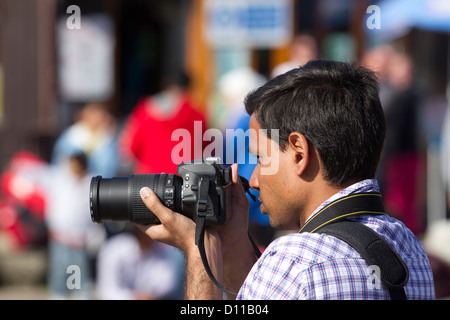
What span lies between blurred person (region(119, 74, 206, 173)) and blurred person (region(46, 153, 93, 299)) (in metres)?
0.49

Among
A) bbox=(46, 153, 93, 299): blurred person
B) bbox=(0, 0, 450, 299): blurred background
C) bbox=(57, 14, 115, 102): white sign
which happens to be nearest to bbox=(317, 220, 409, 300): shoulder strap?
bbox=(0, 0, 450, 299): blurred background

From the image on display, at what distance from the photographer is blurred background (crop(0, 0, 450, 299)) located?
496cm

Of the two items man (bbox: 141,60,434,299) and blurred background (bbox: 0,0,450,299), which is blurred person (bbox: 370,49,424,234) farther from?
man (bbox: 141,60,434,299)

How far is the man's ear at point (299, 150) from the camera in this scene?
5.27ft

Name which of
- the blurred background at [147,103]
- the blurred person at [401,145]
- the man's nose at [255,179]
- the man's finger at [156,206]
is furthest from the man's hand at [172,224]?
the blurred person at [401,145]

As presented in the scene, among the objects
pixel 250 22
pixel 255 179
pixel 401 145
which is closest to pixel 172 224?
pixel 255 179

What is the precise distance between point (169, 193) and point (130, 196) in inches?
4.8

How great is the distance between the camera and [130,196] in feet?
6.03

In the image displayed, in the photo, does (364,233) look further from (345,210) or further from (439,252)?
(439,252)

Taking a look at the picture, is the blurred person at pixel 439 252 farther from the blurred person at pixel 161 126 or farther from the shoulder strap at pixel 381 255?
the shoulder strap at pixel 381 255
